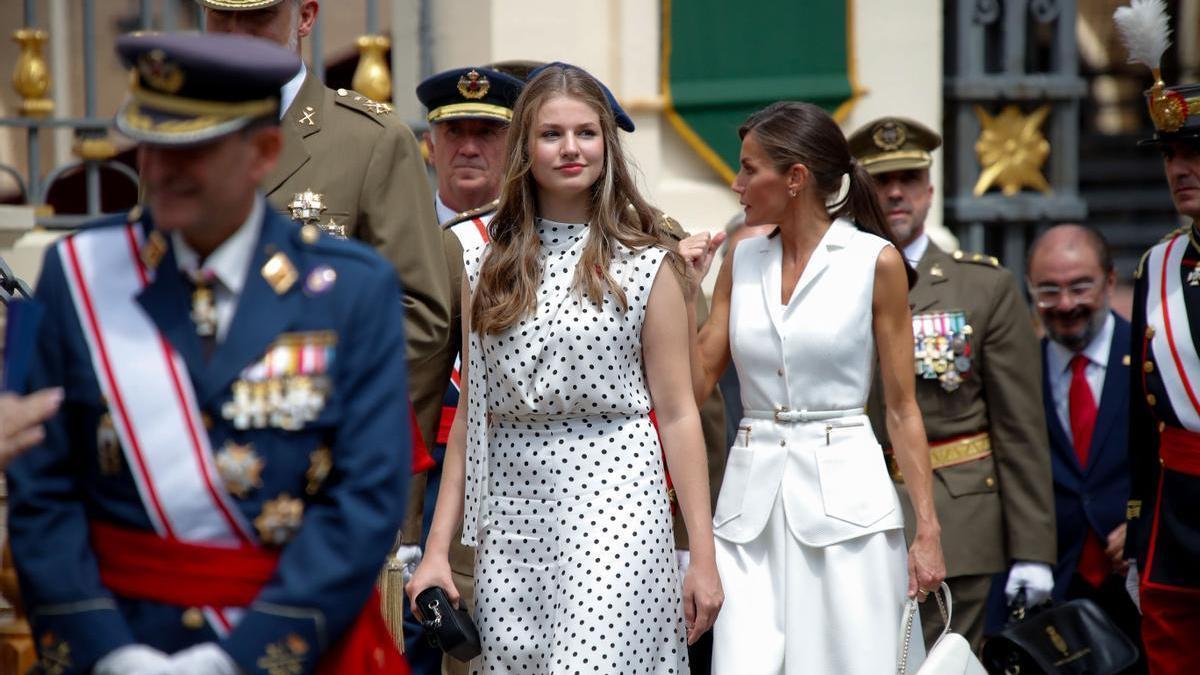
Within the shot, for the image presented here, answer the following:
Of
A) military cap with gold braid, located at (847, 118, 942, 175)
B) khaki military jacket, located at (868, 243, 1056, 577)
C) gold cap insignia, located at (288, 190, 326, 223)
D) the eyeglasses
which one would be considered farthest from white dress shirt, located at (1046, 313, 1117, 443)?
gold cap insignia, located at (288, 190, 326, 223)

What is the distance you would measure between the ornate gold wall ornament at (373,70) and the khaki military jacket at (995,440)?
276 centimetres

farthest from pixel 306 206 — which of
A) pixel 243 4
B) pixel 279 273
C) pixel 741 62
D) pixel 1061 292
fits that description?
pixel 741 62

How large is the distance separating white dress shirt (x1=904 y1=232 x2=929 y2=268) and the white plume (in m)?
1.04

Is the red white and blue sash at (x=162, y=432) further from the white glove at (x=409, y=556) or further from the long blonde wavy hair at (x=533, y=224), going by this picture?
the white glove at (x=409, y=556)

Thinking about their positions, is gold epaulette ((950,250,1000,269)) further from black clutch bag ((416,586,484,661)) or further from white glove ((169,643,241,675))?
white glove ((169,643,241,675))

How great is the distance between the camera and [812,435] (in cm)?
457

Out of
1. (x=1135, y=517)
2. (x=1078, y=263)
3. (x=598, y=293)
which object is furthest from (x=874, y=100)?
(x=598, y=293)

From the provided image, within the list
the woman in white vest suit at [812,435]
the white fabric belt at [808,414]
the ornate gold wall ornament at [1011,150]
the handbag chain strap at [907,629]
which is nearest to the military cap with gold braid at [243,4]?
the woman in white vest suit at [812,435]

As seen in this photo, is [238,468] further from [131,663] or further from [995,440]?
[995,440]

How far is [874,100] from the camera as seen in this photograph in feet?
25.2

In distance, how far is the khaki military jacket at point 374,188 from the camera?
4.14 meters

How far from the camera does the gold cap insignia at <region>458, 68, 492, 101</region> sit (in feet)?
17.6

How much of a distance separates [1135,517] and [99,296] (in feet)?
11.6

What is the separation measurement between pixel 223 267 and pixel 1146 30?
3.50m
